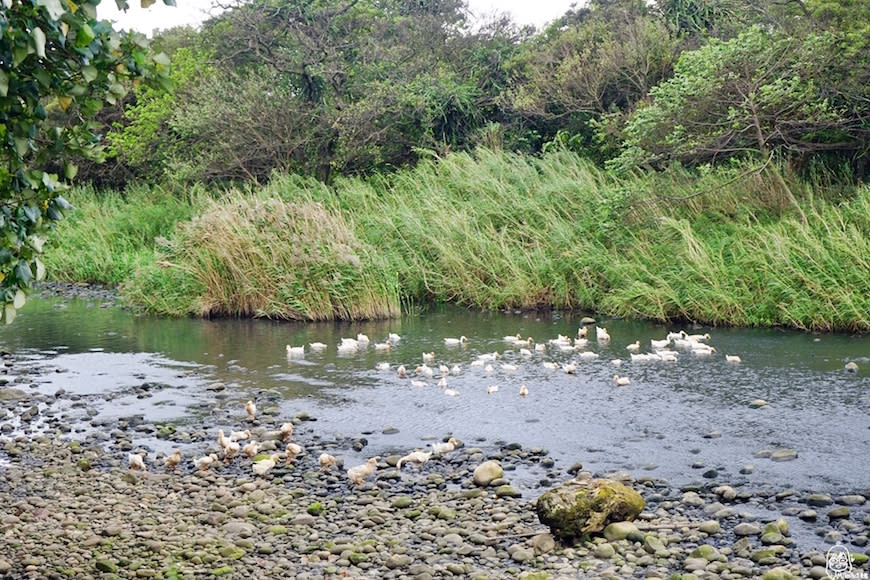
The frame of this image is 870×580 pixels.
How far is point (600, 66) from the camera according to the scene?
84.8 ft

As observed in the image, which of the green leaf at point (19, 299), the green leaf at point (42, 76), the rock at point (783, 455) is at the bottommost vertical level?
Result: the rock at point (783, 455)

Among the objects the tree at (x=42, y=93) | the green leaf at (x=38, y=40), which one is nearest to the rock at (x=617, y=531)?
the tree at (x=42, y=93)

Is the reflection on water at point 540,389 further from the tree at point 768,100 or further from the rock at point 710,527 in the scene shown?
the tree at point 768,100

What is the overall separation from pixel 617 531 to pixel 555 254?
532 inches

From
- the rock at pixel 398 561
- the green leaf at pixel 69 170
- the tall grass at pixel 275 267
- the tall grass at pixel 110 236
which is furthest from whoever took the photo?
the tall grass at pixel 110 236

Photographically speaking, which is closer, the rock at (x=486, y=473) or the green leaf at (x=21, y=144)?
the green leaf at (x=21, y=144)

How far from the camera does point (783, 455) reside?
27.7 feet

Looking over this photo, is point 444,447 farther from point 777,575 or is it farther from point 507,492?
point 777,575

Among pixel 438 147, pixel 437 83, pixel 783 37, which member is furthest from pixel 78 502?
pixel 437 83

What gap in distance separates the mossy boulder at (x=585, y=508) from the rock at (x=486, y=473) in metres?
1.10

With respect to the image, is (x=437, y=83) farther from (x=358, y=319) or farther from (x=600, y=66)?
(x=358, y=319)

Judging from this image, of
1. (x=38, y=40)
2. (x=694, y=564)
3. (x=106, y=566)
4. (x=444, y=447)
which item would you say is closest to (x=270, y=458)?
(x=444, y=447)

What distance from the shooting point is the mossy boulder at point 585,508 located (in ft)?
21.6

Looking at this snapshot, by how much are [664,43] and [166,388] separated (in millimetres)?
17978
